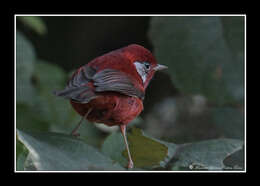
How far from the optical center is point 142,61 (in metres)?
4.25

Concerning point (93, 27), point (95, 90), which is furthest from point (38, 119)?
point (93, 27)

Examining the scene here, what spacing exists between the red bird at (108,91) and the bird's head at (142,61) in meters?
0.13

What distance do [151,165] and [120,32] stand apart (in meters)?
4.85

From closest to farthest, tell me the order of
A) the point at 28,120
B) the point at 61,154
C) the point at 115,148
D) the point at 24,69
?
the point at 61,154 < the point at 115,148 < the point at 28,120 < the point at 24,69

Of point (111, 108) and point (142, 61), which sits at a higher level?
point (142, 61)

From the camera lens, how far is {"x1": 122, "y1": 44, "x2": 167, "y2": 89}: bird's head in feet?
13.7

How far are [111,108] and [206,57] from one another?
1.36 metres

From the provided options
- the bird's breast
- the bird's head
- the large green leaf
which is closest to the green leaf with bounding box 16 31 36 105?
the bird's head

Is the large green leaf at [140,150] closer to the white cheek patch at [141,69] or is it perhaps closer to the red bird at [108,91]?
the red bird at [108,91]

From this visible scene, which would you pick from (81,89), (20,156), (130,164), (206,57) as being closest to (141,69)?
(206,57)

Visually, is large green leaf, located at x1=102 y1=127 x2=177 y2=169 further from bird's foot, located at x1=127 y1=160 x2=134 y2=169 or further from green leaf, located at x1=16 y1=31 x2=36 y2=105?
green leaf, located at x1=16 y1=31 x2=36 y2=105

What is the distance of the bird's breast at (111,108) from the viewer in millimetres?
3186

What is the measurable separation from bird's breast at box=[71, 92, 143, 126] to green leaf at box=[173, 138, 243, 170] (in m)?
0.65

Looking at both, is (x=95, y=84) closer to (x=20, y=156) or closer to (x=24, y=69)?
(x=20, y=156)
